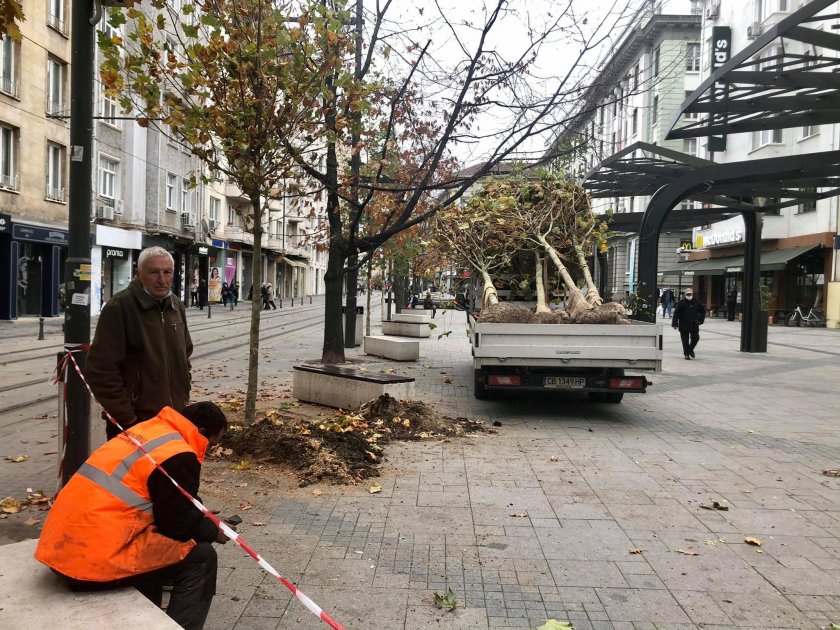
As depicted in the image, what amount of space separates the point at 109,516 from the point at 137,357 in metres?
1.68

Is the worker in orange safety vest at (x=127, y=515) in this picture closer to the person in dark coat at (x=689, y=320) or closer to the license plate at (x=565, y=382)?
the license plate at (x=565, y=382)

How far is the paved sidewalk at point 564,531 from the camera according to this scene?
3631 mm

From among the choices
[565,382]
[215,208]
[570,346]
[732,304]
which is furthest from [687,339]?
[215,208]

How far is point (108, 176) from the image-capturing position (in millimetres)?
29469

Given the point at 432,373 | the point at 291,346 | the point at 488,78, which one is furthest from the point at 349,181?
the point at 291,346

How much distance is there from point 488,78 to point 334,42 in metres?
2.42

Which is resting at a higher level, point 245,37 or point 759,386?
point 245,37

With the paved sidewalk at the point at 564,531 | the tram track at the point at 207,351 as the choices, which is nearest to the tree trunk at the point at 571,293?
the paved sidewalk at the point at 564,531

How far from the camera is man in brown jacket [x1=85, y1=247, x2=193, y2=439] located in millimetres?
3912

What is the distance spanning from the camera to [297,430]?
686 cm

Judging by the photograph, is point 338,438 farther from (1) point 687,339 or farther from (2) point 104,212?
(2) point 104,212

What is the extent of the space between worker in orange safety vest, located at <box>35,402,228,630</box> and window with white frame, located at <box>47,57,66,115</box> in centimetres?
2554

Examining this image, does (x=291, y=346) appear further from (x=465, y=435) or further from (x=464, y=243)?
(x=465, y=435)

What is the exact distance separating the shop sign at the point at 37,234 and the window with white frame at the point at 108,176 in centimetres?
463
